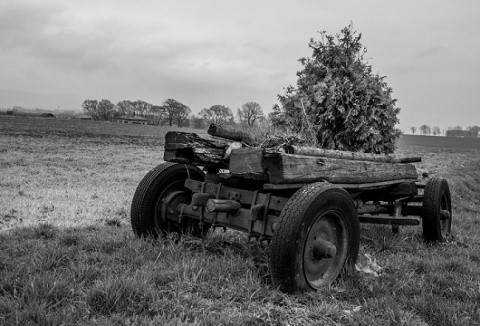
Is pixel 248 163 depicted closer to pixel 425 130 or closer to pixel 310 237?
pixel 310 237

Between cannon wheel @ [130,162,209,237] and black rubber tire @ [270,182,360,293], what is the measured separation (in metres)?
1.42

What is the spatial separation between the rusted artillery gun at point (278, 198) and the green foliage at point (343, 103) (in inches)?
32.5

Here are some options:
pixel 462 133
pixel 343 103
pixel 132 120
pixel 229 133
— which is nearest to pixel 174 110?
pixel 132 120

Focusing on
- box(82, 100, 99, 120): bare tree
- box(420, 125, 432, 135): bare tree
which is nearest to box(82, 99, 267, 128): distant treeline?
box(82, 100, 99, 120): bare tree

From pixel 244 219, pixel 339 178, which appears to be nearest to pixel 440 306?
pixel 339 178

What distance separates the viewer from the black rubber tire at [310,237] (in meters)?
2.93

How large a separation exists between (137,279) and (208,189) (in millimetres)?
1294

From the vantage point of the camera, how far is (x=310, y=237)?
127 inches

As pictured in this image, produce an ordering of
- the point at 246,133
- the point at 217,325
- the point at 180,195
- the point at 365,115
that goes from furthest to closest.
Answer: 1. the point at 365,115
2. the point at 180,195
3. the point at 246,133
4. the point at 217,325

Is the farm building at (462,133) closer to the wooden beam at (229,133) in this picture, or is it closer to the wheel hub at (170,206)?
the wooden beam at (229,133)

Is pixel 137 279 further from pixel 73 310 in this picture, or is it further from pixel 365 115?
pixel 365 115

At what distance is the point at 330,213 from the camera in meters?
3.32

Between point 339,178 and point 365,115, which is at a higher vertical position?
point 365,115

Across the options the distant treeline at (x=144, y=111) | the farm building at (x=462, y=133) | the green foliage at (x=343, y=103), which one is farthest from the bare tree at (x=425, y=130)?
the green foliage at (x=343, y=103)
